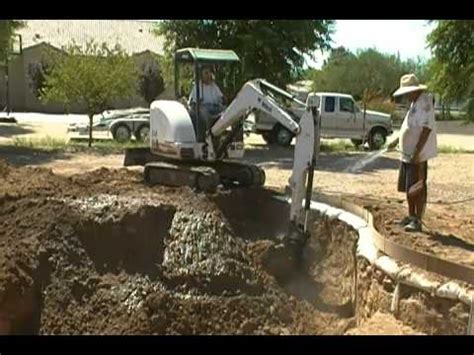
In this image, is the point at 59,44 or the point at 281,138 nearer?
the point at 281,138

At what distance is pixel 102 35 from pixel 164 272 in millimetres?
12673

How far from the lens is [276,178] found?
1081cm

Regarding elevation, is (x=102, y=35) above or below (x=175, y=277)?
above

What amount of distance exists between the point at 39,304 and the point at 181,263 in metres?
1.27

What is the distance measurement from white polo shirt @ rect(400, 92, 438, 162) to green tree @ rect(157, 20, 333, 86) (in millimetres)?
8588

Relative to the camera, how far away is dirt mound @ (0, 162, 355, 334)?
17.9 ft

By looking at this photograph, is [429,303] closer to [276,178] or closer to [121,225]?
[121,225]

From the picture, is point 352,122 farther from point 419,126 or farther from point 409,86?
point 419,126

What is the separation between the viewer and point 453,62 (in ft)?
52.5

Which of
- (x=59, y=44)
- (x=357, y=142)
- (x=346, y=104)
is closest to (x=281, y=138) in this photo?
(x=346, y=104)

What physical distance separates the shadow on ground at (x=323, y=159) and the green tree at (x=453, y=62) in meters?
2.90

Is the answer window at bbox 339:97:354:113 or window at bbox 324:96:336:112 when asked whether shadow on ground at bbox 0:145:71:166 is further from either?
window at bbox 339:97:354:113
